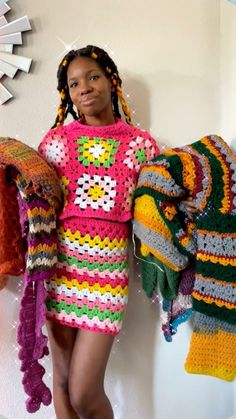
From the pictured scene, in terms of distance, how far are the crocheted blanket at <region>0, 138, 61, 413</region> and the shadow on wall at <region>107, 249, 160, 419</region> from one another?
0.93 feet

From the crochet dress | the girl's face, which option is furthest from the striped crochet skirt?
A: the girl's face

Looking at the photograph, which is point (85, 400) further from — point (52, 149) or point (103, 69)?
point (103, 69)

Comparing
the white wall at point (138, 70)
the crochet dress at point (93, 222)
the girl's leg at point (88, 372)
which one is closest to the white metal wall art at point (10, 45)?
the white wall at point (138, 70)

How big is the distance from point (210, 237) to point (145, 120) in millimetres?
439

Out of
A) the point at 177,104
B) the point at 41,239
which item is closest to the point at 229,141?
the point at 177,104

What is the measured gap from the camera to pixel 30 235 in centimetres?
87

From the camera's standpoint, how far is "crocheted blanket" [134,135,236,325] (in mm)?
817

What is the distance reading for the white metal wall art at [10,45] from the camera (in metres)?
1.05

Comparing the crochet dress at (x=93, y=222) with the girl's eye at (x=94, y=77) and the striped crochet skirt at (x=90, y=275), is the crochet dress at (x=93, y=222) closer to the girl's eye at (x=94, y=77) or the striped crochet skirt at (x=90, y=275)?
the striped crochet skirt at (x=90, y=275)

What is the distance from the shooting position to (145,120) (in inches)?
43.7

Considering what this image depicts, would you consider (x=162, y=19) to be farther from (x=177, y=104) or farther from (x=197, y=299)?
(x=197, y=299)

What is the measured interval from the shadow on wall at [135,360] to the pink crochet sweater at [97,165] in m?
0.29

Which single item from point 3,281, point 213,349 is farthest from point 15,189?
point 213,349

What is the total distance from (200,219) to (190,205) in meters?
0.05
